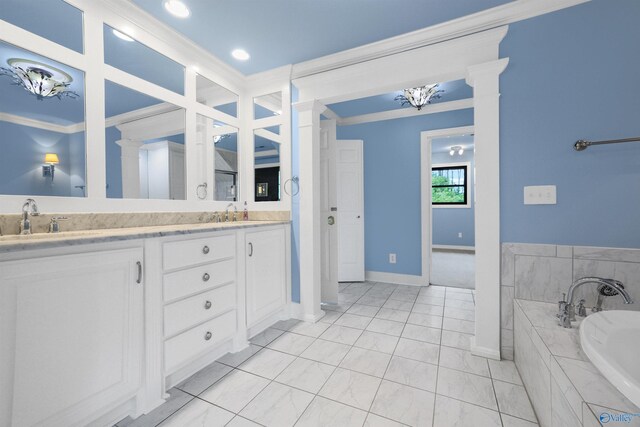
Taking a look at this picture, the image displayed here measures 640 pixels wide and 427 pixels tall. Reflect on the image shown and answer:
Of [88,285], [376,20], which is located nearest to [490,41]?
[376,20]

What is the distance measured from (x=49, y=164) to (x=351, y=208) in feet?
9.87

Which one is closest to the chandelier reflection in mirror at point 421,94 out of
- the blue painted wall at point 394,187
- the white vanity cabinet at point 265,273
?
the blue painted wall at point 394,187

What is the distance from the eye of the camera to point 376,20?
6.44 feet

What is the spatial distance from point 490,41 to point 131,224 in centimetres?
281

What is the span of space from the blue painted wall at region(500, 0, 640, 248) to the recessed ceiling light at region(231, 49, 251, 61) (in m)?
2.00

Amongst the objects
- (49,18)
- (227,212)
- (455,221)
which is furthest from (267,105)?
(455,221)

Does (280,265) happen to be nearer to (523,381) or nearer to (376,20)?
(523,381)

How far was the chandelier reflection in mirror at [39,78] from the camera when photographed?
1.41 meters

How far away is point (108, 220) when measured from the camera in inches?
68.0

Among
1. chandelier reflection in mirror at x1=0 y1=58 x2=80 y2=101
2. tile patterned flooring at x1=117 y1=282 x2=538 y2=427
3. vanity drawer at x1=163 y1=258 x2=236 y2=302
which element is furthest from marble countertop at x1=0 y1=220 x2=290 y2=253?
tile patterned flooring at x1=117 y1=282 x2=538 y2=427

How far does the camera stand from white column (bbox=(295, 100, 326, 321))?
99.9 inches

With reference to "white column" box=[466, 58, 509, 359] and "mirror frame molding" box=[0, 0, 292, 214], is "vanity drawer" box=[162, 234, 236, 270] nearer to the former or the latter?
"mirror frame molding" box=[0, 0, 292, 214]

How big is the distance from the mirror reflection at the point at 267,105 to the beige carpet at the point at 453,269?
3056mm

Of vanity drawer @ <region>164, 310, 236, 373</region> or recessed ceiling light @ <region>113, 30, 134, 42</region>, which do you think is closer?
vanity drawer @ <region>164, 310, 236, 373</region>
